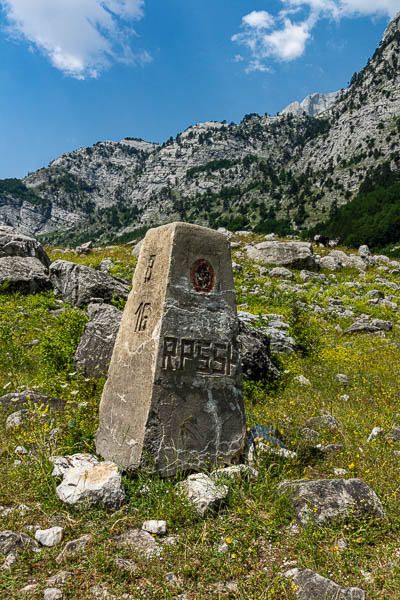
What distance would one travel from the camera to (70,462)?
445 cm

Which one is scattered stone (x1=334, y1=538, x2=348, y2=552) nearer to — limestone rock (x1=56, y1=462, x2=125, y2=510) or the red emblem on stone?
limestone rock (x1=56, y1=462, x2=125, y2=510)

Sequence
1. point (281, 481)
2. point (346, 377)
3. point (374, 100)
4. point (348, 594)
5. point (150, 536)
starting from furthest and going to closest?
point (374, 100)
point (346, 377)
point (281, 481)
point (150, 536)
point (348, 594)

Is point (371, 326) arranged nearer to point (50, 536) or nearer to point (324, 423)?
point (324, 423)

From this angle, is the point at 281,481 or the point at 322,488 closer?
the point at 322,488

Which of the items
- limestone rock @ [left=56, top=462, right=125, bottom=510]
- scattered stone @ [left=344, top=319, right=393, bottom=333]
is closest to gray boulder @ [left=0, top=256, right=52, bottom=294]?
limestone rock @ [left=56, top=462, right=125, bottom=510]

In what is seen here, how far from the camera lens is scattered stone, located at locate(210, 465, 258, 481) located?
4.22 m

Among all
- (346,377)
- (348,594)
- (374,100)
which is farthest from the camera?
(374,100)

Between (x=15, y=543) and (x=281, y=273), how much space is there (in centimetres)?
1497

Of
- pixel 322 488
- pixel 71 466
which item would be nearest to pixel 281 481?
pixel 322 488

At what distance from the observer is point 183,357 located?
15.0 feet

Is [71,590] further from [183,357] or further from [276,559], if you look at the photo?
[183,357]

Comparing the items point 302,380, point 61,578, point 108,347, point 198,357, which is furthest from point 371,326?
point 61,578

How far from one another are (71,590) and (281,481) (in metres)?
2.23

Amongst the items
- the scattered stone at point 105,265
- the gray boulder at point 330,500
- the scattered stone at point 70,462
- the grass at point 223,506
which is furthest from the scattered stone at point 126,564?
the scattered stone at point 105,265
